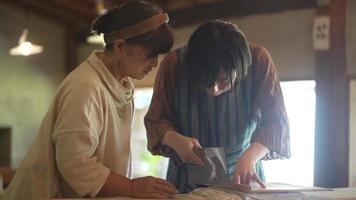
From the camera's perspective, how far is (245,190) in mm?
1098

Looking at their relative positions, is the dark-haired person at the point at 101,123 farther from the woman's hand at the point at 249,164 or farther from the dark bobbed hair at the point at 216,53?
the woman's hand at the point at 249,164

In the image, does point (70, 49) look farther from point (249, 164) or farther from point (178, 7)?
point (249, 164)

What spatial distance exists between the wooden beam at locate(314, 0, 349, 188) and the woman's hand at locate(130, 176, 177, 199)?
137 inches

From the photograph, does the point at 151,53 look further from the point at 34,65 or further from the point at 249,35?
the point at 34,65

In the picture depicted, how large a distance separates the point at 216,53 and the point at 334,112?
3.33 m

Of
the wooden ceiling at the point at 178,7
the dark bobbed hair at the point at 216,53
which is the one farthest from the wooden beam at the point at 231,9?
the dark bobbed hair at the point at 216,53

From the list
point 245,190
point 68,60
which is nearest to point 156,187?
point 245,190

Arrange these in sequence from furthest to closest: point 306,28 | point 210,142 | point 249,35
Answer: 1. point 249,35
2. point 306,28
3. point 210,142

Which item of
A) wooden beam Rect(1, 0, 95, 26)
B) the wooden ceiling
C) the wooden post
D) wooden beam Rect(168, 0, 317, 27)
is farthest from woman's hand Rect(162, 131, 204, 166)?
the wooden post

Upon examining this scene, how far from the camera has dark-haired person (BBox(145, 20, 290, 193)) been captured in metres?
1.27

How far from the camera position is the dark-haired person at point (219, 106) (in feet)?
4.15

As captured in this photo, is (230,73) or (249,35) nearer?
(230,73)

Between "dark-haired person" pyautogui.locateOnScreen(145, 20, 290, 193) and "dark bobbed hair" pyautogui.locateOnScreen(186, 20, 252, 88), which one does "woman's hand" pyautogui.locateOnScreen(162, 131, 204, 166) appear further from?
"dark bobbed hair" pyautogui.locateOnScreen(186, 20, 252, 88)

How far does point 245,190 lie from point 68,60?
7114 millimetres
